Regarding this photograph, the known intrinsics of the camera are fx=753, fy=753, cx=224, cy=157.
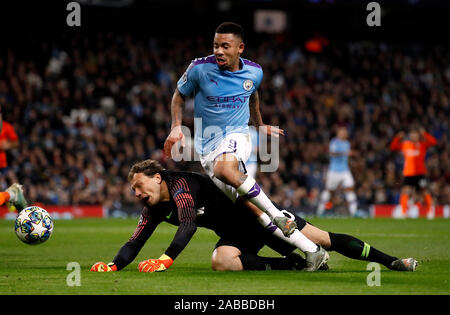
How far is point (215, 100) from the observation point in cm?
736

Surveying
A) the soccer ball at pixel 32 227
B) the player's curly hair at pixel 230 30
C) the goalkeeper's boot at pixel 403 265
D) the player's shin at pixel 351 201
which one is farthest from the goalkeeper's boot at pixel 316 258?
the player's shin at pixel 351 201

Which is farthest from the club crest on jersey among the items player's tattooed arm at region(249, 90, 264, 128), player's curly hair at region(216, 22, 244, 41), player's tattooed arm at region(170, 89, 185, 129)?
player's tattooed arm at region(170, 89, 185, 129)

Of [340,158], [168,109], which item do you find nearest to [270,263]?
[340,158]

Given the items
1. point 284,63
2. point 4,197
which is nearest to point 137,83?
point 284,63

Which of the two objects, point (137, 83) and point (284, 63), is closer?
point (137, 83)

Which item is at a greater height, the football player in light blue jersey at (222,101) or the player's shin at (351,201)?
the football player in light blue jersey at (222,101)

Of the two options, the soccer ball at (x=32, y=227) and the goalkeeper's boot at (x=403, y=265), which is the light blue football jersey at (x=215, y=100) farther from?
the goalkeeper's boot at (x=403, y=265)

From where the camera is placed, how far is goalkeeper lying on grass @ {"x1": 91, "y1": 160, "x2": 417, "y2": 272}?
20.9 feet

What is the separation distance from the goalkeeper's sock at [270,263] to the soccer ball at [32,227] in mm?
2128

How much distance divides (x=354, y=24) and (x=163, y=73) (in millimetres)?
7944

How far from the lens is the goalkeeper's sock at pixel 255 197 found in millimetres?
6465

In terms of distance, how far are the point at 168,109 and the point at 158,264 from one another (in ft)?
52.2

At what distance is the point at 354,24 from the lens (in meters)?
27.2
